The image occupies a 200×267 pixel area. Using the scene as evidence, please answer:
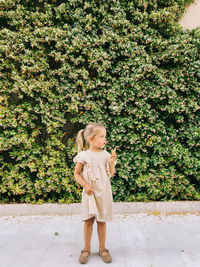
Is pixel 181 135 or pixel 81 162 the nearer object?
pixel 81 162

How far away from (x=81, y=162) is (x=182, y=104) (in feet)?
8.10

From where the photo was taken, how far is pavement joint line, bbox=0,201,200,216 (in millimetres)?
4402

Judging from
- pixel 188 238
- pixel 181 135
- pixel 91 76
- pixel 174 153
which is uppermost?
pixel 91 76

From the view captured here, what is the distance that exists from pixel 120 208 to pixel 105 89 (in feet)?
7.46

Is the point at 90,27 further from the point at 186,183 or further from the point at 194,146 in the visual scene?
the point at 186,183

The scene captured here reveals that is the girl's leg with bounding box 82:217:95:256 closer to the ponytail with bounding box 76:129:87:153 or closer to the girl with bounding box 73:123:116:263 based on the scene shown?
the girl with bounding box 73:123:116:263

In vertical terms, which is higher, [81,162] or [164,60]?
[164,60]

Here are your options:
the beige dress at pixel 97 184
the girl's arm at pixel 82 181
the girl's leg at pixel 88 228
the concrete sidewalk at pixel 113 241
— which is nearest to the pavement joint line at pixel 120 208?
the concrete sidewalk at pixel 113 241

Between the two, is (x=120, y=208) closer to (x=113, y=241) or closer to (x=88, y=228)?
(x=113, y=241)

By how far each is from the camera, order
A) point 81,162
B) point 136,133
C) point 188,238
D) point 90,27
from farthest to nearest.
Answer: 1. point 136,133
2. point 90,27
3. point 188,238
4. point 81,162

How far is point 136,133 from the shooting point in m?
4.44

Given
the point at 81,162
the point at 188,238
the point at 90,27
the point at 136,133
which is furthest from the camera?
the point at 136,133

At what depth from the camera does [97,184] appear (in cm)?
271

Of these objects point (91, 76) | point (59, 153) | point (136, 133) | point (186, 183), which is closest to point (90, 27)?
point (91, 76)
